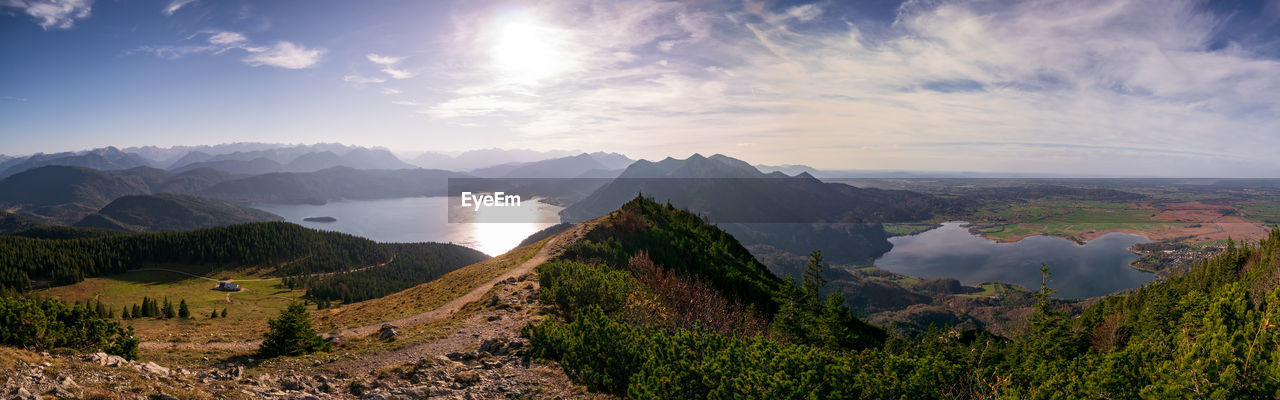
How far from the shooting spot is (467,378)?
58.1 ft

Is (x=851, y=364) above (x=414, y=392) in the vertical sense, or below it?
above

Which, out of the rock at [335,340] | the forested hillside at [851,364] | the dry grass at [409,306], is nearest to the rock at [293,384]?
the forested hillside at [851,364]

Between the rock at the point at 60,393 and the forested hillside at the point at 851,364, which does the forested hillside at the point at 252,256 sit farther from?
the forested hillside at the point at 851,364

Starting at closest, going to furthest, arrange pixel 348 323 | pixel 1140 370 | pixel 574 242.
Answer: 1. pixel 1140 370
2. pixel 348 323
3. pixel 574 242

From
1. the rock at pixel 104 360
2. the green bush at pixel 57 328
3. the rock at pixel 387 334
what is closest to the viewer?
the rock at pixel 104 360

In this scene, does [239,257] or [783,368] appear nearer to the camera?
[783,368]

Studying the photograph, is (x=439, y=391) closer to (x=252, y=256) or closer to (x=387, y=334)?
(x=387, y=334)

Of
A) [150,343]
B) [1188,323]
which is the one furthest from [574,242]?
[1188,323]

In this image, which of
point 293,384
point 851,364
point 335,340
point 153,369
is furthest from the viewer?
point 335,340

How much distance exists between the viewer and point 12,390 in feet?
36.6

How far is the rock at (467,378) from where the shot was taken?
1744 cm

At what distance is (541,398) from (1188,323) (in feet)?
87.5

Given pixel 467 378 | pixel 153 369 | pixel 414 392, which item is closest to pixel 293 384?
pixel 153 369

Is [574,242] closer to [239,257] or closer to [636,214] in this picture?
[636,214]
